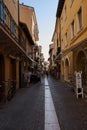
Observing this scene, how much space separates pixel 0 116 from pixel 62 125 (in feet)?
8.03

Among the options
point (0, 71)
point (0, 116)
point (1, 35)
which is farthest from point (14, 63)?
point (0, 116)

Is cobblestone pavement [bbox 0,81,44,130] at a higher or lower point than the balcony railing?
lower

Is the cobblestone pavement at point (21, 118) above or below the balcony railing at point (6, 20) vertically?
below

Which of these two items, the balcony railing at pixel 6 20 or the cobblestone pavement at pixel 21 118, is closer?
the cobblestone pavement at pixel 21 118

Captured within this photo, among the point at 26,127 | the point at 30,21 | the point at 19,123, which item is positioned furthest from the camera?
the point at 30,21

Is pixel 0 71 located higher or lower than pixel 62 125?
higher

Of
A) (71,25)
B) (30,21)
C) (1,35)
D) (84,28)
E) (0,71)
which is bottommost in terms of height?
(0,71)

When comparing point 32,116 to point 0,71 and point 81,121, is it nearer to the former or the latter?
point 81,121

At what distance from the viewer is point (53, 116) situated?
363 inches

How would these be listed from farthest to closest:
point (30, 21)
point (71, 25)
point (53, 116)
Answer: point (30, 21) → point (71, 25) → point (53, 116)

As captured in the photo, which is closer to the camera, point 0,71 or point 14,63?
point 0,71

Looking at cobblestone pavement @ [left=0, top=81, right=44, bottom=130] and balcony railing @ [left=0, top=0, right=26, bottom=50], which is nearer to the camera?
cobblestone pavement @ [left=0, top=81, right=44, bottom=130]

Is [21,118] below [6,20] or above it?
below

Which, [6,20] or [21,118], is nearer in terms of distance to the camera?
[21,118]
